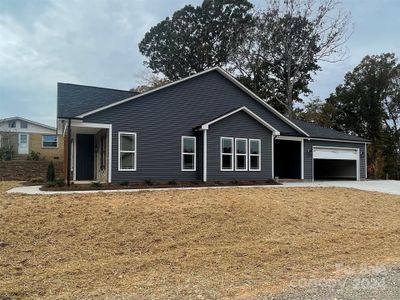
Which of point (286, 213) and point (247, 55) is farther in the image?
point (247, 55)

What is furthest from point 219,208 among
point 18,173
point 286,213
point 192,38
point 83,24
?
point 192,38

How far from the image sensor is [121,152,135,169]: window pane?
1680cm

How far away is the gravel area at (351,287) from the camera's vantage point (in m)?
4.88

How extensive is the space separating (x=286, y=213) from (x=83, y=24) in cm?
1398

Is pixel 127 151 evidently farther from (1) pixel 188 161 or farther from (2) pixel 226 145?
(2) pixel 226 145

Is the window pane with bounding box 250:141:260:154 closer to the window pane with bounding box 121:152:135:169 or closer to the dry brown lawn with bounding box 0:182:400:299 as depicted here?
the window pane with bounding box 121:152:135:169

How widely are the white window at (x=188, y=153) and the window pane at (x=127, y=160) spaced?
252cm

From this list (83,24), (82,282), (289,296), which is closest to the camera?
(289,296)

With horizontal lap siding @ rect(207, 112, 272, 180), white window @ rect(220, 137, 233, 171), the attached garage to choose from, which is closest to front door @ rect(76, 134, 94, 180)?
horizontal lap siding @ rect(207, 112, 272, 180)

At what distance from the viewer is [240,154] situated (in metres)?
19.4

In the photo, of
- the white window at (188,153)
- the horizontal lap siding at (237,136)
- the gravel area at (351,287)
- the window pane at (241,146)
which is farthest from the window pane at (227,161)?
the gravel area at (351,287)

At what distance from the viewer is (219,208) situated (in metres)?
9.71

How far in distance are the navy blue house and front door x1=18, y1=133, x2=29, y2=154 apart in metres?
16.1

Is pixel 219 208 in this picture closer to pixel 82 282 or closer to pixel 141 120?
pixel 82 282
